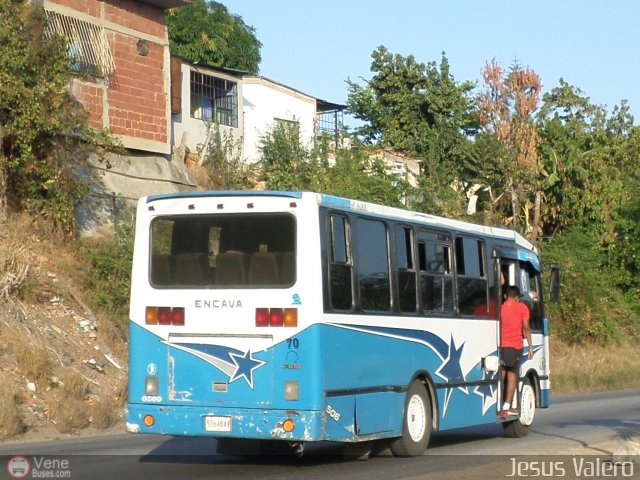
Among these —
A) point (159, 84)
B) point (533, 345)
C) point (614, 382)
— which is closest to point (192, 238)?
point (533, 345)

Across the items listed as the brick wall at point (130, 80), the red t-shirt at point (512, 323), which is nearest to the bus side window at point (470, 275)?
the red t-shirt at point (512, 323)

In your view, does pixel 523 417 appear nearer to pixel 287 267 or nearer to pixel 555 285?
pixel 555 285

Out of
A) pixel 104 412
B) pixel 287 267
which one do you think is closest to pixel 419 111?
pixel 104 412

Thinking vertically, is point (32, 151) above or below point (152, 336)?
above

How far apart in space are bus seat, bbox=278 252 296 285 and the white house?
22.8 m

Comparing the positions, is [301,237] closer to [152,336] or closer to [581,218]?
[152,336]

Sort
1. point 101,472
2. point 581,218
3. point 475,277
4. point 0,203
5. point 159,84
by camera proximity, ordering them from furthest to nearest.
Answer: point 581,218
point 159,84
point 0,203
point 475,277
point 101,472

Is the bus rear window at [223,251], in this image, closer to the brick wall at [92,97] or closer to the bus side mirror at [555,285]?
the bus side mirror at [555,285]

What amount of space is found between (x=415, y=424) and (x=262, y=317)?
2.89m

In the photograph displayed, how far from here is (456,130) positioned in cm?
4594

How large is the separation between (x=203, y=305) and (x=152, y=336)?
67cm

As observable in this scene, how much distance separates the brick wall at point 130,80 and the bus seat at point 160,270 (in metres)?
16.9

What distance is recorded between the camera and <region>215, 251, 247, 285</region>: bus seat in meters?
12.4

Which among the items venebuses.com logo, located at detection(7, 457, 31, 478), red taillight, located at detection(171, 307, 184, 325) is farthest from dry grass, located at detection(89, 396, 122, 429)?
red taillight, located at detection(171, 307, 184, 325)
